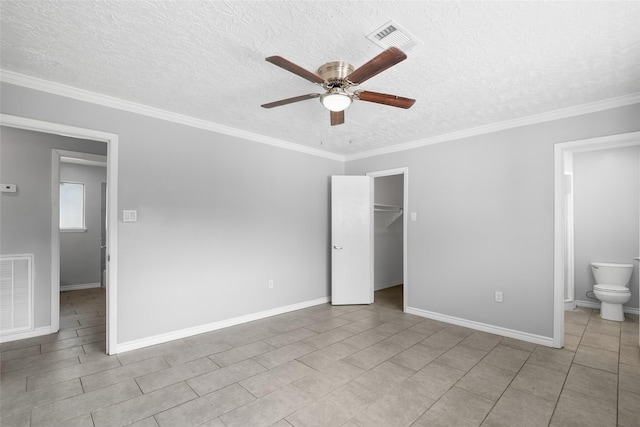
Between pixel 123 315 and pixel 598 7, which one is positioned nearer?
pixel 598 7

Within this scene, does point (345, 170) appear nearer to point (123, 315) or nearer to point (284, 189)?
point (284, 189)

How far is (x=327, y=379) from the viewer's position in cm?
250

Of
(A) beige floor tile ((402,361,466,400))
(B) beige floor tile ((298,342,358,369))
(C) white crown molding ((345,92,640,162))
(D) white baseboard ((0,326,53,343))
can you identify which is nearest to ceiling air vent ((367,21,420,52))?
(C) white crown molding ((345,92,640,162))

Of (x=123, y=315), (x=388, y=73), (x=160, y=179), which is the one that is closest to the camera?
(x=388, y=73)

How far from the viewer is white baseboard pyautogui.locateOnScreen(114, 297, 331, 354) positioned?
9.99 feet

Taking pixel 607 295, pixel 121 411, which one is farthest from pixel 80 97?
pixel 607 295

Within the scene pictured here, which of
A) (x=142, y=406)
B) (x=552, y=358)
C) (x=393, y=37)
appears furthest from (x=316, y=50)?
(x=552, y=358)

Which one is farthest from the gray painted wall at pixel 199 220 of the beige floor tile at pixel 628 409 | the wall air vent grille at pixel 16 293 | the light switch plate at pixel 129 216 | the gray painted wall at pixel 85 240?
the gray painted wall at pixel 85 240

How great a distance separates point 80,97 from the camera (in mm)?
2787

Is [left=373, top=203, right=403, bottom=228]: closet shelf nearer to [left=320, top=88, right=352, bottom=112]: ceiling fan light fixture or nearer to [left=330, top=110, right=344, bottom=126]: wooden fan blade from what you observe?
[left=330, top=110, right=344, bottom=126]: wooden fan blade

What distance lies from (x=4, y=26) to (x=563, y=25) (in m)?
3.37

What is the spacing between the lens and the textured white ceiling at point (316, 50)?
1.71 m

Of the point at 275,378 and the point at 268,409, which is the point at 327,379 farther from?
the point at 268,409

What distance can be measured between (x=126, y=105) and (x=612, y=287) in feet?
20.3
